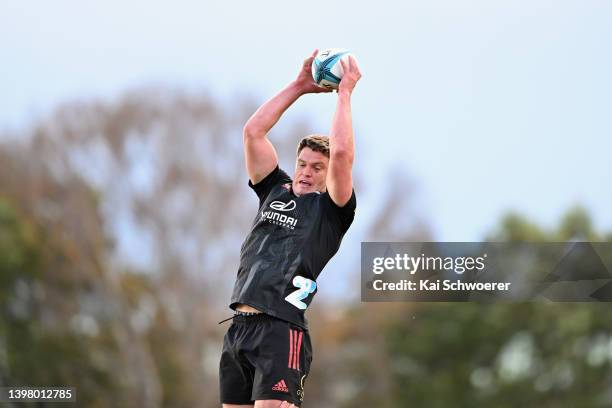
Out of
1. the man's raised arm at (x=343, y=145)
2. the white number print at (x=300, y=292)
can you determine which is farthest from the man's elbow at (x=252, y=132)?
the white number print at (x=300, y=292)

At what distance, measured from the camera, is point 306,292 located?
5.59 meters

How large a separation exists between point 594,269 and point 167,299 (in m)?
15.3

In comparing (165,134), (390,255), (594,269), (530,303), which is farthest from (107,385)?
(594,269)

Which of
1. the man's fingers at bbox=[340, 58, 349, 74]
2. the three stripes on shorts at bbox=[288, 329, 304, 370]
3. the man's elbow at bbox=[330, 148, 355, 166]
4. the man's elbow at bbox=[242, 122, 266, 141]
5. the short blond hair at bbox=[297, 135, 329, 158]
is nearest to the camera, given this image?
the man's elbow at bbox=[330, 148, 355, 166]

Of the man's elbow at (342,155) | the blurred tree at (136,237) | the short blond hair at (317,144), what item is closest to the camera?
the man's elbow at (342,155)

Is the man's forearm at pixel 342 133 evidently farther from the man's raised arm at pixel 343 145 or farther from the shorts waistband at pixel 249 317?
the shorts waistband at pixel 249 317

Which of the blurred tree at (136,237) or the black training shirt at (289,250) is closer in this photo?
the black training shirt at (289,250)

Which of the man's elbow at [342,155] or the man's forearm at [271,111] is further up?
the man's forearm at [271,111]

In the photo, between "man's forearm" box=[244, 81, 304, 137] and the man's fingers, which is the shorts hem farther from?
the man's fingers

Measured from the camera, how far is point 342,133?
5363mm

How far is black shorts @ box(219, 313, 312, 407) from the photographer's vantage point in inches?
213

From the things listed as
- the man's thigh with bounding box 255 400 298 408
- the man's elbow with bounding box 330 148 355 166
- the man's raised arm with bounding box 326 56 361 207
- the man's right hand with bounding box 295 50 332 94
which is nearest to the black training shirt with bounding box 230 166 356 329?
the man's raised arm with bounding box 326 56 361 207

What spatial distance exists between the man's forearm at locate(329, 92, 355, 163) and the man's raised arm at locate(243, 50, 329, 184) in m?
0.46

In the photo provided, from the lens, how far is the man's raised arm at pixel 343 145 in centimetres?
534
